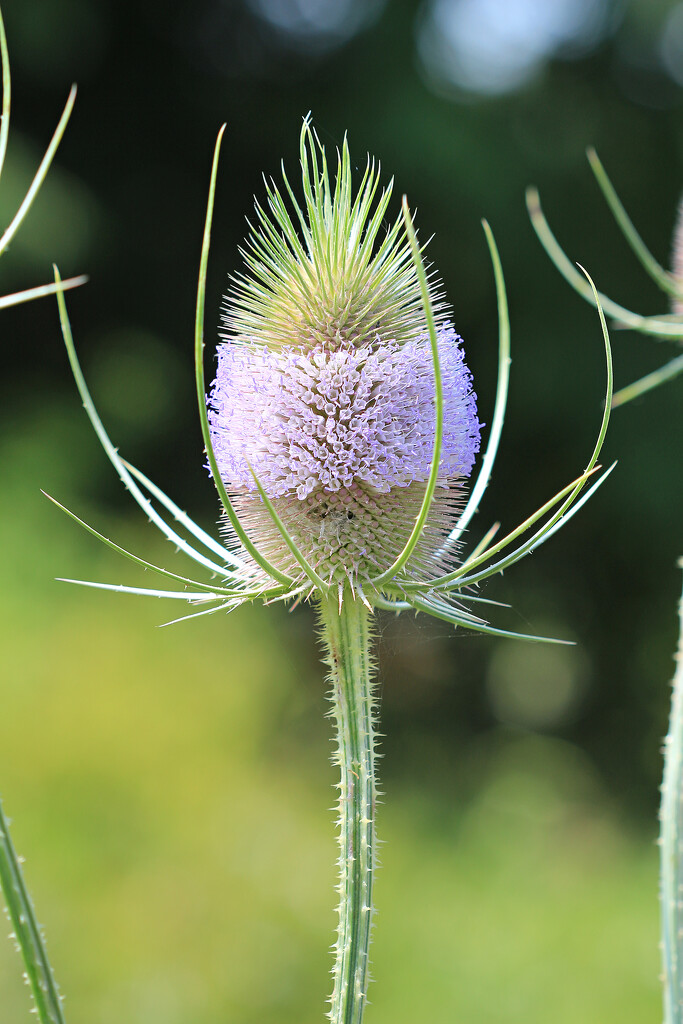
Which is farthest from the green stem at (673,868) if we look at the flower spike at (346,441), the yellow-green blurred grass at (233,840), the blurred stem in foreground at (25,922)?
the yellow-green blurred grass at (233,840)

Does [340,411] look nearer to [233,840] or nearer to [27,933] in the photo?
[27,933]

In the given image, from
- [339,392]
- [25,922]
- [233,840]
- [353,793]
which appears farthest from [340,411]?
[233,840]

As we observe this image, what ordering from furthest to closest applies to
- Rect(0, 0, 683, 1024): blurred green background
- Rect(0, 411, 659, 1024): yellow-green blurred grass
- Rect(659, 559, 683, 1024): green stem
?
Rect(0, 0, 683, 1024): blurred green background → Rect(0, 411, 659, 1024): yellow-green blurred grass → Rect(659, 559, 683, 1024): green stem

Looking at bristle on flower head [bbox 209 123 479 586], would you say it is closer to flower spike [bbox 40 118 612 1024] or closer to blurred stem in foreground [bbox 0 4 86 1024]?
flower spike [bbox 40 118 612 1024]

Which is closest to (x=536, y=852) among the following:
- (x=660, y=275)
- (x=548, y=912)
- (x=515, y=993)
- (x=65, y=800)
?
(x=548, y=912)

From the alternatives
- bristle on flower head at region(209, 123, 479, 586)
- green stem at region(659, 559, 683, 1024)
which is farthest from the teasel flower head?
green stem at region(659, 559, 683, 1024)

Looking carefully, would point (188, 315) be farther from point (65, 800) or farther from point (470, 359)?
point (65, 800)
